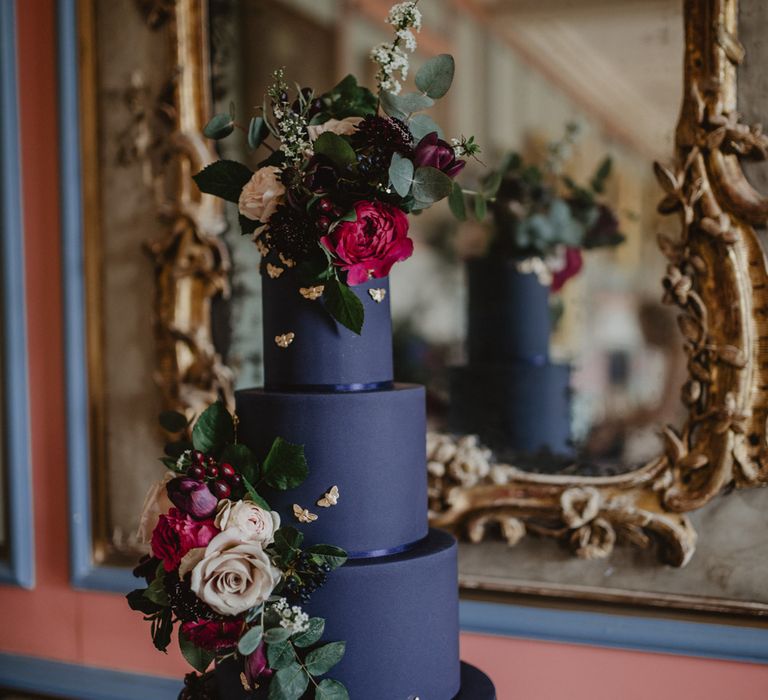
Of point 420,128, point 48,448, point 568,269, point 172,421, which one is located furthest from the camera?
point 48,448

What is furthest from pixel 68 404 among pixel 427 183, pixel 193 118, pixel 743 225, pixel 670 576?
pixel 743 225

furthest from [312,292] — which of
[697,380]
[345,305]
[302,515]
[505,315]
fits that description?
[697,380]

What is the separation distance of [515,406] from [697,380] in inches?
12.9

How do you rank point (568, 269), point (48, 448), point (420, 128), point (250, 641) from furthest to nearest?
1. point (48, 448)
2. point (568, 269)
3. point (420, 128)
4. point (250, 641)

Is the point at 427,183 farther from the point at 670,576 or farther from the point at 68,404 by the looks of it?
the point at 68,404

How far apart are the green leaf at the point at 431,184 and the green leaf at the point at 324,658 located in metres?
0.58

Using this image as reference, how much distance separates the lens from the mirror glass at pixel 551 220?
1399 mm

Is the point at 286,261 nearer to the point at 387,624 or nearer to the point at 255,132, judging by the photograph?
the point at 255,132

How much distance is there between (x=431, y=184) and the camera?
101 centimetres

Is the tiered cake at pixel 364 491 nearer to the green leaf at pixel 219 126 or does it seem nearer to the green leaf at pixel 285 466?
the green leaf at pixel 285 466

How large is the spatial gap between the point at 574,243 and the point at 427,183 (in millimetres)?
542

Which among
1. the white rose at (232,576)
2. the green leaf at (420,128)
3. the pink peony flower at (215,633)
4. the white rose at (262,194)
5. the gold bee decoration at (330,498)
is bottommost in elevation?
the pink peony flower at (215,633)

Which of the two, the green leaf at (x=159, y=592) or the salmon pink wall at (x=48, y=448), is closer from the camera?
the green leaf at (x=159, y=592)

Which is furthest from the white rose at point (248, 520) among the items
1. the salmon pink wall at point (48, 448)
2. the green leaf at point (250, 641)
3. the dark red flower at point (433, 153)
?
the salmon pink wall at point (48, 448)
